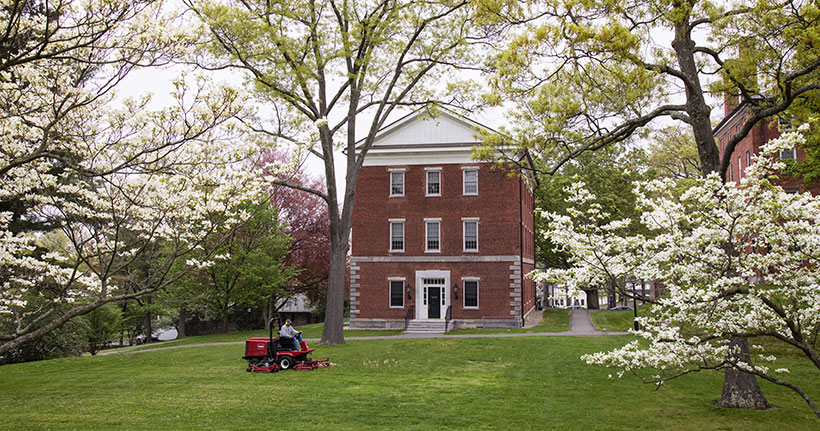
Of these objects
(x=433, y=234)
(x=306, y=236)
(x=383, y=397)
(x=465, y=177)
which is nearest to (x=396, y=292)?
(x=433, y=234)

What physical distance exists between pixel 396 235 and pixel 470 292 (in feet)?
17.9

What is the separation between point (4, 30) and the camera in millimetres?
7484

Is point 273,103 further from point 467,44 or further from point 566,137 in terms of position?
point 566,137

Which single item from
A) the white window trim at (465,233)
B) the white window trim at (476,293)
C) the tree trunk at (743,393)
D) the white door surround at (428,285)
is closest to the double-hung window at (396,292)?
the white door surround at (428,285)

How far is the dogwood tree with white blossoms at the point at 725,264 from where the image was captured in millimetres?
7449

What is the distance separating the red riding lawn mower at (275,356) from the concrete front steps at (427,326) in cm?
1380

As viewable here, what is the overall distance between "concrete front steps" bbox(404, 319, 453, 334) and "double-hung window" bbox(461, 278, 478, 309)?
1.88 metres

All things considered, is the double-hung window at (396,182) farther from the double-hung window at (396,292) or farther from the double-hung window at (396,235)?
the double-hung window at (396,292)

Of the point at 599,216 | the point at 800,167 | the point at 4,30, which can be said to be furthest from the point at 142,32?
the point at 800,167

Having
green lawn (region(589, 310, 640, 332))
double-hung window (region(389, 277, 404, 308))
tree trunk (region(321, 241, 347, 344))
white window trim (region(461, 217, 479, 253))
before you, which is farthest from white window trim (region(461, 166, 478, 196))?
tree trunk (region(321, 241, 347, 344))

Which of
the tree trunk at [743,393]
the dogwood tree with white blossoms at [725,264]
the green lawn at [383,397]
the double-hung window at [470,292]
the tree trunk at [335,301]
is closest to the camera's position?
the dogwood tree with white blossoms at [725,264]

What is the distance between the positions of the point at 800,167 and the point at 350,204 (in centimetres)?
1788

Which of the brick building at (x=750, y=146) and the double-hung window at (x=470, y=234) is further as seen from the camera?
the brick building at (x=750, y=146)

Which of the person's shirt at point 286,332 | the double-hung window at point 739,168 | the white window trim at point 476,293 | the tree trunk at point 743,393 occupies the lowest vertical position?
the tree trunk at point 743,393
